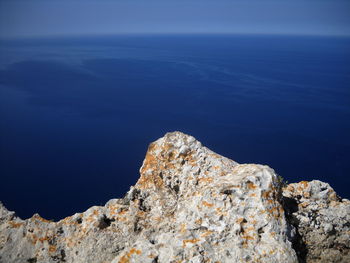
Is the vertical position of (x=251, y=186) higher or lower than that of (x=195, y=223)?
higher

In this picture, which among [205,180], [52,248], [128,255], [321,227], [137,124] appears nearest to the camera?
[128,255]

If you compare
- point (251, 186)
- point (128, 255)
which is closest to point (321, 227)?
point (251, 186)

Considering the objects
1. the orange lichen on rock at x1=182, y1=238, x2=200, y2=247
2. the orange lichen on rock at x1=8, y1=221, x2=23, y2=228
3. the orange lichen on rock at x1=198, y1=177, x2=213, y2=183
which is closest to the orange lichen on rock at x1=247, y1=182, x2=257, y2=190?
the orange lichen on rock at x1=198, y1=177, x2=213, y2=183

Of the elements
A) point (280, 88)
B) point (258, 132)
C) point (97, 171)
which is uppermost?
point (280, 88)

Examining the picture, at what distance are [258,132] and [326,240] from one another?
83.2 meters

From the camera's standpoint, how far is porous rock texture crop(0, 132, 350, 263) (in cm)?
519

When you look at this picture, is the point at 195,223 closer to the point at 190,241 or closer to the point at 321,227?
the point at 190,241

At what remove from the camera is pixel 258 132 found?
85.8 metres

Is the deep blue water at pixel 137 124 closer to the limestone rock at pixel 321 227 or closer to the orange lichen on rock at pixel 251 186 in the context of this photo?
the limestone rock at pixel 321 227

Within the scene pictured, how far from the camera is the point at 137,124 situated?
9281 centimetres

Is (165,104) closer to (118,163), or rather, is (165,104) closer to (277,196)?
(118,163)

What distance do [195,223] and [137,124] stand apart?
88373mm

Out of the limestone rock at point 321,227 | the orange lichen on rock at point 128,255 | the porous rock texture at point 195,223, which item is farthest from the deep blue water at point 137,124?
the limestone rock at point 321,227

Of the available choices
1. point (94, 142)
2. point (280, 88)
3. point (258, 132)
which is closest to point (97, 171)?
point (94, 142)
